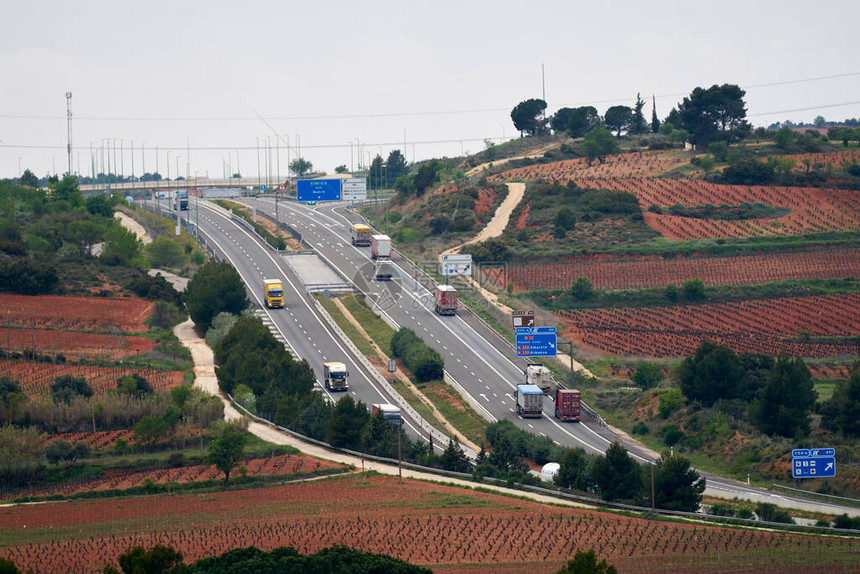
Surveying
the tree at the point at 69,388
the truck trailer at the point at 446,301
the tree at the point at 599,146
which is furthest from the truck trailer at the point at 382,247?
the tree at the point at 599,146

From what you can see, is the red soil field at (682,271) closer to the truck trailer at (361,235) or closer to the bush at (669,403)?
the truck trailer at (361,235)

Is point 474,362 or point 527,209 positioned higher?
point 527,209

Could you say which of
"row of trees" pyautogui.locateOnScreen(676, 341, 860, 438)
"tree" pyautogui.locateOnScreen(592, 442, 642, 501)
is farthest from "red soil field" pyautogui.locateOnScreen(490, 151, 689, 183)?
"tree" pyautogui.locateOnScreen(592, 442, 642, 501)

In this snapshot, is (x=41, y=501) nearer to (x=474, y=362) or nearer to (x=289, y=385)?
(x=289, y=385)

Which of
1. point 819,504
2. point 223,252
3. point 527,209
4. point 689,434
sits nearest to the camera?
point 819,504

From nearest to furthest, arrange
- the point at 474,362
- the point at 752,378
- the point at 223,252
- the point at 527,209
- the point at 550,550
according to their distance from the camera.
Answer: the point at 550,550 → the point at 752,378 → the point at 474,362 → the point at 223,252 → the point at 527,209

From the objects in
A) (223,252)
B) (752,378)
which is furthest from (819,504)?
(223,252)

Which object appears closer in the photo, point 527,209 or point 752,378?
point 752,378
